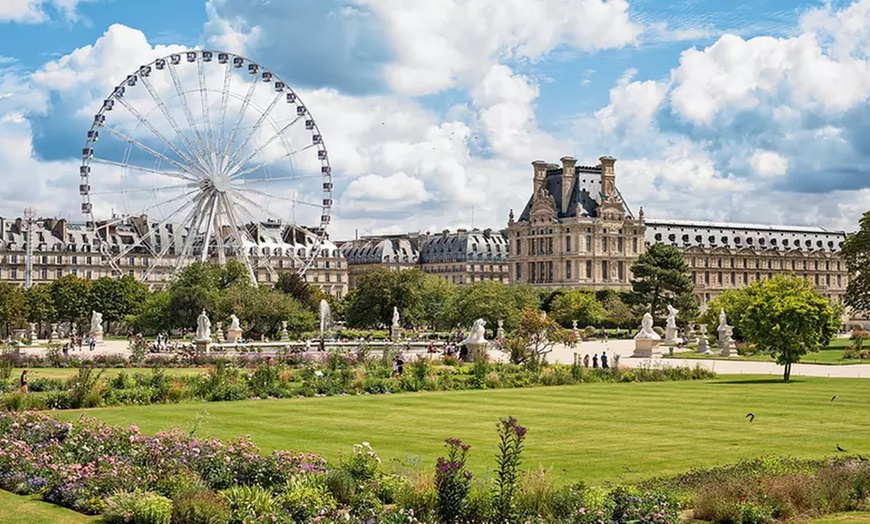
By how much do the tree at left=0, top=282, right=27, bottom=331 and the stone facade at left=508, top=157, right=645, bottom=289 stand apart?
70679 millimetres

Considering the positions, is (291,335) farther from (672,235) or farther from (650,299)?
(672,235)

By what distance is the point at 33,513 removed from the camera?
52.8 ft

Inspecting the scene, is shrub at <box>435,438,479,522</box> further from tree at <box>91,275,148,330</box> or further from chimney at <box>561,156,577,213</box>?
chimney at <box>561,156,577,213</box>

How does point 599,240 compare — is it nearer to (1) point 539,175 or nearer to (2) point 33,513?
(1) point 539,175

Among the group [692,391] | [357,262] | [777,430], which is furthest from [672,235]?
[777,430]

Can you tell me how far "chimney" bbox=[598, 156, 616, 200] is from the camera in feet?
495

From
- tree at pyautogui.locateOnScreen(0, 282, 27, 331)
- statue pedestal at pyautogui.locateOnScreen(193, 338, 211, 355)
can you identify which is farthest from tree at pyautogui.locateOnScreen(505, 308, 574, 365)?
tree at pyautogui.locateOnScreen(0, 282, 27, 331)

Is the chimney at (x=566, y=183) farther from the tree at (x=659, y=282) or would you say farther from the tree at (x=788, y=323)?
the tree at (x=788, y=323)

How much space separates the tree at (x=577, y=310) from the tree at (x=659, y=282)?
3.93 metres

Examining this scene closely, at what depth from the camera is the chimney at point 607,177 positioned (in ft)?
495

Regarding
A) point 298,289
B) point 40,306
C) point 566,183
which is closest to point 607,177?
point 566,183

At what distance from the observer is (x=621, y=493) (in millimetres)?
15102

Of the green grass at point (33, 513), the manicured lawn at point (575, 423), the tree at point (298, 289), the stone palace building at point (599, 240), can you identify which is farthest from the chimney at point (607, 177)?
the green grass at point (33, 513)

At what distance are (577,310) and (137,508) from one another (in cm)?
9422
